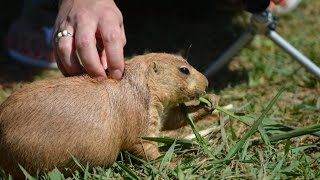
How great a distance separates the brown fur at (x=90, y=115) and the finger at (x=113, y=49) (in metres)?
0.04

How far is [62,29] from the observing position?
2498mm

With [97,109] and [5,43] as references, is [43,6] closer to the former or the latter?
[5,43]

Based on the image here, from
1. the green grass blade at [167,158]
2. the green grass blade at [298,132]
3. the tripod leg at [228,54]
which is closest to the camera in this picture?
the green grass blade at [167,158]

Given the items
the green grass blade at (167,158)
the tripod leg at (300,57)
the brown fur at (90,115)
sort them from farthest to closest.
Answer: the tripod leg at (300,57) < the green grass blade at (167,158) < the brown fur at (90,115)

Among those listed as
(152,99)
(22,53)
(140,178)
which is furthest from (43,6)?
(140,178)

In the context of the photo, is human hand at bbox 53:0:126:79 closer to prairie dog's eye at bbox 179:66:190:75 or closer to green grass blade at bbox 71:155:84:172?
prairie dog's eye at bbox 179:66:190:75

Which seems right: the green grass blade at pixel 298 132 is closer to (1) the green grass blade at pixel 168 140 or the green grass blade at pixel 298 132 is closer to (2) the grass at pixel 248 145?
(2) the grass at pixel 248 145

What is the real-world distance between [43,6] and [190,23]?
112cm

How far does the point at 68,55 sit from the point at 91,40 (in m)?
0.13

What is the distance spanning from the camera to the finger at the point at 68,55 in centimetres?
241

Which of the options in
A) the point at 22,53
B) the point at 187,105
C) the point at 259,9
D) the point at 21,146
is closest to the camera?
the point at 21,146

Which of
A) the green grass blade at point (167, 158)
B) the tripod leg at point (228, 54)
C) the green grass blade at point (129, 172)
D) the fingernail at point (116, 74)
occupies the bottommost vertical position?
the green grass blade at point (129, 172)

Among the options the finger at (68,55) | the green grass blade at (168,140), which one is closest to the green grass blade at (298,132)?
the green grass blade at (168,140)

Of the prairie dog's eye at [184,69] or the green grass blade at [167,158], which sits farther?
the prairie dog's eye at [184,69]
